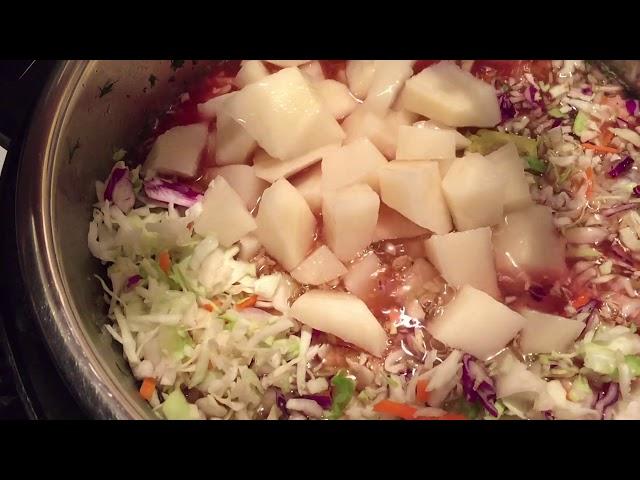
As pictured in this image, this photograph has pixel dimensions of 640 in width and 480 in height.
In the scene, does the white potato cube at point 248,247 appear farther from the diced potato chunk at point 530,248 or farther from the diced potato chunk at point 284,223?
the diced potato chunk at point 530,248

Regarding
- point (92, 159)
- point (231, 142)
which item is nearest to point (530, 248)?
point (231, 142)

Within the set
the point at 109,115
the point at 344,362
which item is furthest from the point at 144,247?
the point at 344,362

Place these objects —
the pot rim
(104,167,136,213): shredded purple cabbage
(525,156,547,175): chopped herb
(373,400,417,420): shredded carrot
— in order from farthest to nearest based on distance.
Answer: (525,156,547,175): chopped herb, (104,167,136,213): shredded purple cabbage, (373,400,417,420): shredded carrot, the pot rim

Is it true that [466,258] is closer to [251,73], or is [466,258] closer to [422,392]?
[422,392]

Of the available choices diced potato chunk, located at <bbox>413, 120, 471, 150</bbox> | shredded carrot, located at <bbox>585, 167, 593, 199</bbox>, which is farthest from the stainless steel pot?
shredded carrot, located at <bbox>585, 167, 593, 199</bbox>

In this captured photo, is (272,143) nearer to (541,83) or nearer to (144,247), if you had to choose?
(144,247)

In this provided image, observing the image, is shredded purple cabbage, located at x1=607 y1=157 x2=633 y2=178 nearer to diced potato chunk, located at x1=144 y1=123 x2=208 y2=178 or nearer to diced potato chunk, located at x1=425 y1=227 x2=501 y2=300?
diced potato chunk, located at x1=425 y1=227 x2=501 y2=300
